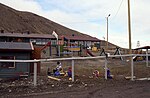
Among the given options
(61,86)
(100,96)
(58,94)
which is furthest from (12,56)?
(100,96)

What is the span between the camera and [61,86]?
989 centimetres

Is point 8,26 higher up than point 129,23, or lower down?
higher up

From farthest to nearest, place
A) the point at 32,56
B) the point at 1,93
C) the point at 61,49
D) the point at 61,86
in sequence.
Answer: the point at 61,49, the point at 32,56, the point at 61,86, the point at 1,93

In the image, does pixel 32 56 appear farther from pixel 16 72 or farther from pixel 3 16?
pixel 3 16

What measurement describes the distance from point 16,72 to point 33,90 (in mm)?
4970

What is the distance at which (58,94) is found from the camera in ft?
26.6

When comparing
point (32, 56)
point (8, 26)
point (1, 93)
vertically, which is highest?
point (8, 26)

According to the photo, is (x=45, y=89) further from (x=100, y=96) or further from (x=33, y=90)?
(x=100, y=96)

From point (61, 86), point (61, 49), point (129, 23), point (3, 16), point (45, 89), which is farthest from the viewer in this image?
point (3, 16)

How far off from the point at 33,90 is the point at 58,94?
4.74 ft

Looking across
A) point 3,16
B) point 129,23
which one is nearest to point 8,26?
point 3,16

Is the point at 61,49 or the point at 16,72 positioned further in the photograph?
the point at 61,49

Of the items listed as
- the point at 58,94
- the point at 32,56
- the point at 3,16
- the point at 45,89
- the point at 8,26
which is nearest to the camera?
the point at 58,94

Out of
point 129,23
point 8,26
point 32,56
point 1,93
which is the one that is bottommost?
point 1,93
